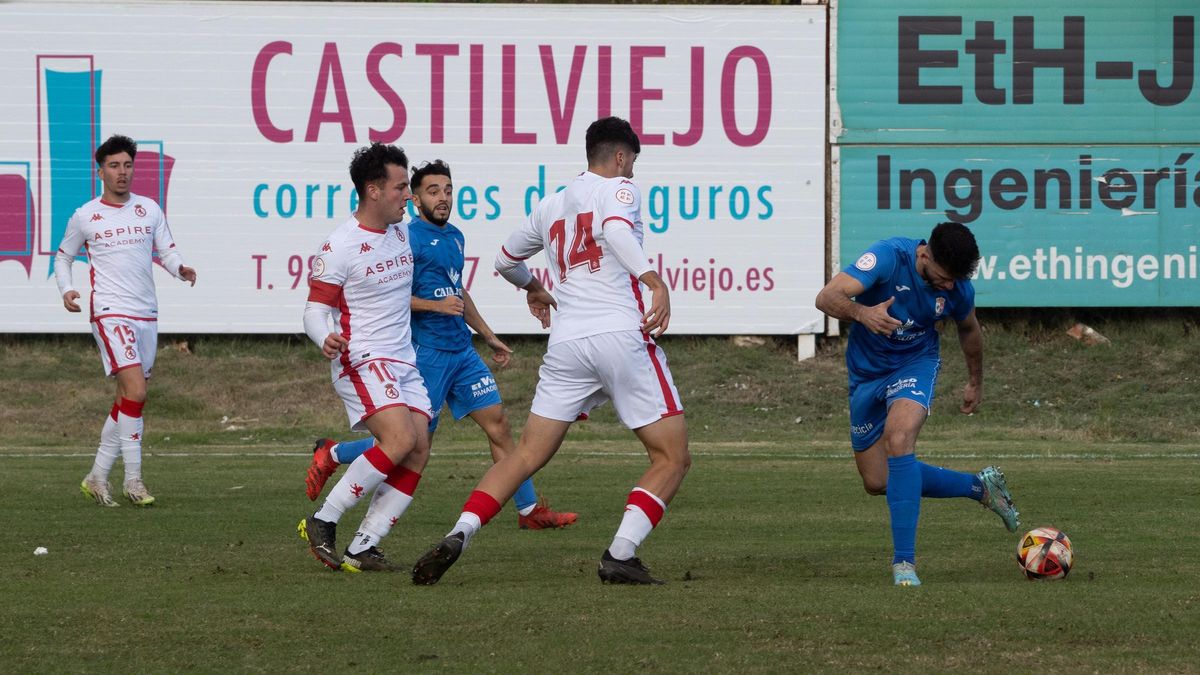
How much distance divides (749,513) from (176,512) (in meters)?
4.00

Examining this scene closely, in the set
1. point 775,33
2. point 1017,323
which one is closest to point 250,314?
point 775,33

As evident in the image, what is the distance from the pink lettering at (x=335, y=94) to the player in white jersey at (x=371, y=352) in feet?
45.3

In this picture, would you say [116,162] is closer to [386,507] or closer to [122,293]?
[122,293]

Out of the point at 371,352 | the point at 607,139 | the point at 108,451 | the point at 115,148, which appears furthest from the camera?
the point at 108,451

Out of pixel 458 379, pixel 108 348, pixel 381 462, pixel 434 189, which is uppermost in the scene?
pixel 434 189

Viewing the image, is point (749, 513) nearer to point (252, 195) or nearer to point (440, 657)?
point (440, 657)

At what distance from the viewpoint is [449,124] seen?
73.0 feet

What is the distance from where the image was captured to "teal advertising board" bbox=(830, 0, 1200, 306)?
72.2ft

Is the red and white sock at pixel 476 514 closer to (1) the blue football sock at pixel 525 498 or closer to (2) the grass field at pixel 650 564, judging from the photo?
(2) the grass field at pixel 650 564

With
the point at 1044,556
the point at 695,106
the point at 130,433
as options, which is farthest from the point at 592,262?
the point at 695,106

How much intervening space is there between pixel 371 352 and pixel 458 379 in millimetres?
2473

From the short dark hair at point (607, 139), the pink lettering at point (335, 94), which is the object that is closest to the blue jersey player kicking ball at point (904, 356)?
the short dark hair at point (607, 139)

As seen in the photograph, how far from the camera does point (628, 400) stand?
7949 mm

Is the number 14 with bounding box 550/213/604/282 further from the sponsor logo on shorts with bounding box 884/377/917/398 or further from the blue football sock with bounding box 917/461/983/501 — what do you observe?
the blue football sock with bounding box 917/461/983/501
